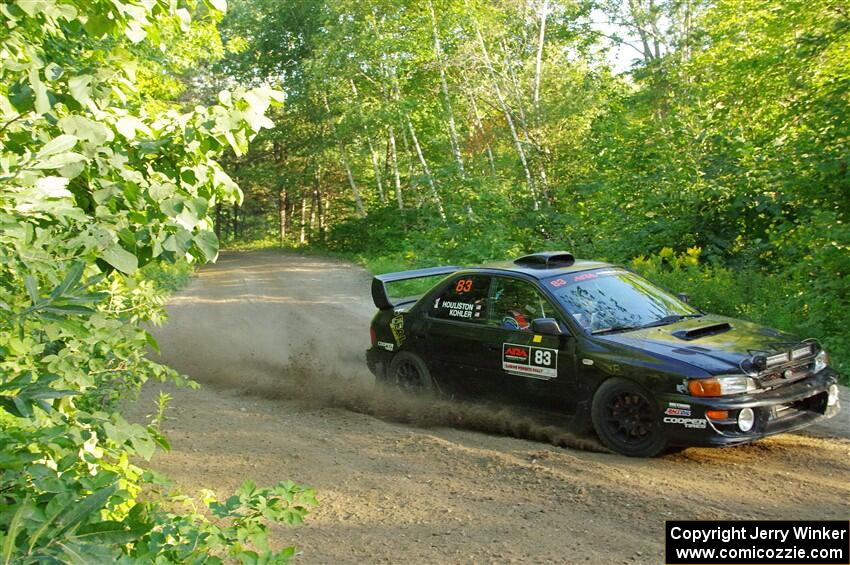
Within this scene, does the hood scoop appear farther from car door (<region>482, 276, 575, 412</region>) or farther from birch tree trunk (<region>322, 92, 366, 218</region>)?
birch tree trunk (<region>322, 92, 366, 218</region>)

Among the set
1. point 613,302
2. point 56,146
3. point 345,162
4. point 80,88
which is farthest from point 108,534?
point 345,162

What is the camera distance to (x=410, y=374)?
877cm

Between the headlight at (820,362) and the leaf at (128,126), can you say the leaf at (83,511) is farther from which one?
the headlight at (820,362)

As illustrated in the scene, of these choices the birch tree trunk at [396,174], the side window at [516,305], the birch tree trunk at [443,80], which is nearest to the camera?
the side window at [516,305]

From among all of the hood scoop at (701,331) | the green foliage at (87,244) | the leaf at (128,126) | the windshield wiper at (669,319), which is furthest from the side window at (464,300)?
the leaf at (128,126)

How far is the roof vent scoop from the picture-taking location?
8195mm

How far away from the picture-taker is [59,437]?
299 centimetres

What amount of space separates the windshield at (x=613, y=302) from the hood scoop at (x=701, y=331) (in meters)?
0.42

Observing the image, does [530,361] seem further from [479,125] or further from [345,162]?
[345,162]

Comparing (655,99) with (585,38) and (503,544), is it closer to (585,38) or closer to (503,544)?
(585,38)

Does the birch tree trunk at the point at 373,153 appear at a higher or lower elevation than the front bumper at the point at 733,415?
higher

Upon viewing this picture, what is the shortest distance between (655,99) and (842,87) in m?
13.2

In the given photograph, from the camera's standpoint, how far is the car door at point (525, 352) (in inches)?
284

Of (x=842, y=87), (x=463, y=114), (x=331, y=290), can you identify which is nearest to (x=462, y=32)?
(x=463, y=114)
